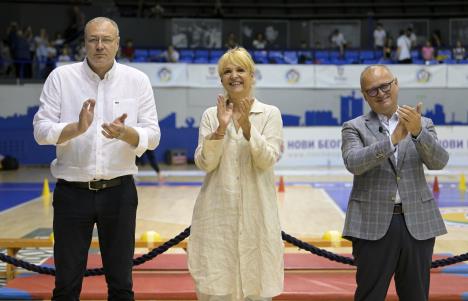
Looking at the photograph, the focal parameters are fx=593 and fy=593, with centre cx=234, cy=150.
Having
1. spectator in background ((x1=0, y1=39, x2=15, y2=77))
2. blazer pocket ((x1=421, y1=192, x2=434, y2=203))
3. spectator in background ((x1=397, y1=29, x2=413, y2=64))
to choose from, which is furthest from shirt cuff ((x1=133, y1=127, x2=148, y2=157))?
spectator in background ((x1=0, y1=39, x2=15, y2=77))

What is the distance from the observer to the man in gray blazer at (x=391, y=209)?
341cm

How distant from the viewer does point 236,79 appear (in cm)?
345

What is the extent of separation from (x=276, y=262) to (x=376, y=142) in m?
0.91

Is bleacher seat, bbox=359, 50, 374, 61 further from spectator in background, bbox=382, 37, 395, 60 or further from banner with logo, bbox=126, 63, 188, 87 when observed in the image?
banner with logo, bbox=126, 63, 188, 87

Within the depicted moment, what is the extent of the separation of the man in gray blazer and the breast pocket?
133cm

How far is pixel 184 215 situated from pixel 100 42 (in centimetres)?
721

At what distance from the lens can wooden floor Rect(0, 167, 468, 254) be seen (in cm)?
866

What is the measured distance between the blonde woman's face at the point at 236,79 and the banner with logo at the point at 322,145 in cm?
1442

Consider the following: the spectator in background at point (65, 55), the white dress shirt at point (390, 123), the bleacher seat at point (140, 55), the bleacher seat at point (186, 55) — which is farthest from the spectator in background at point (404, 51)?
the white dress shirt at point (390, 123)

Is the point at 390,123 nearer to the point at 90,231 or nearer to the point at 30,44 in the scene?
the point at 90,231

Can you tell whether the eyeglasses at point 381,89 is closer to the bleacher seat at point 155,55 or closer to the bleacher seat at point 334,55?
the bleacher seat at point 155,55

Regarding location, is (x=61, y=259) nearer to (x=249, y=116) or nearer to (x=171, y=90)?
(x=249, y=116)

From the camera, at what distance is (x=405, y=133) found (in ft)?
10.8

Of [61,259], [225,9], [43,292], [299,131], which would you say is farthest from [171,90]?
[61,259]
